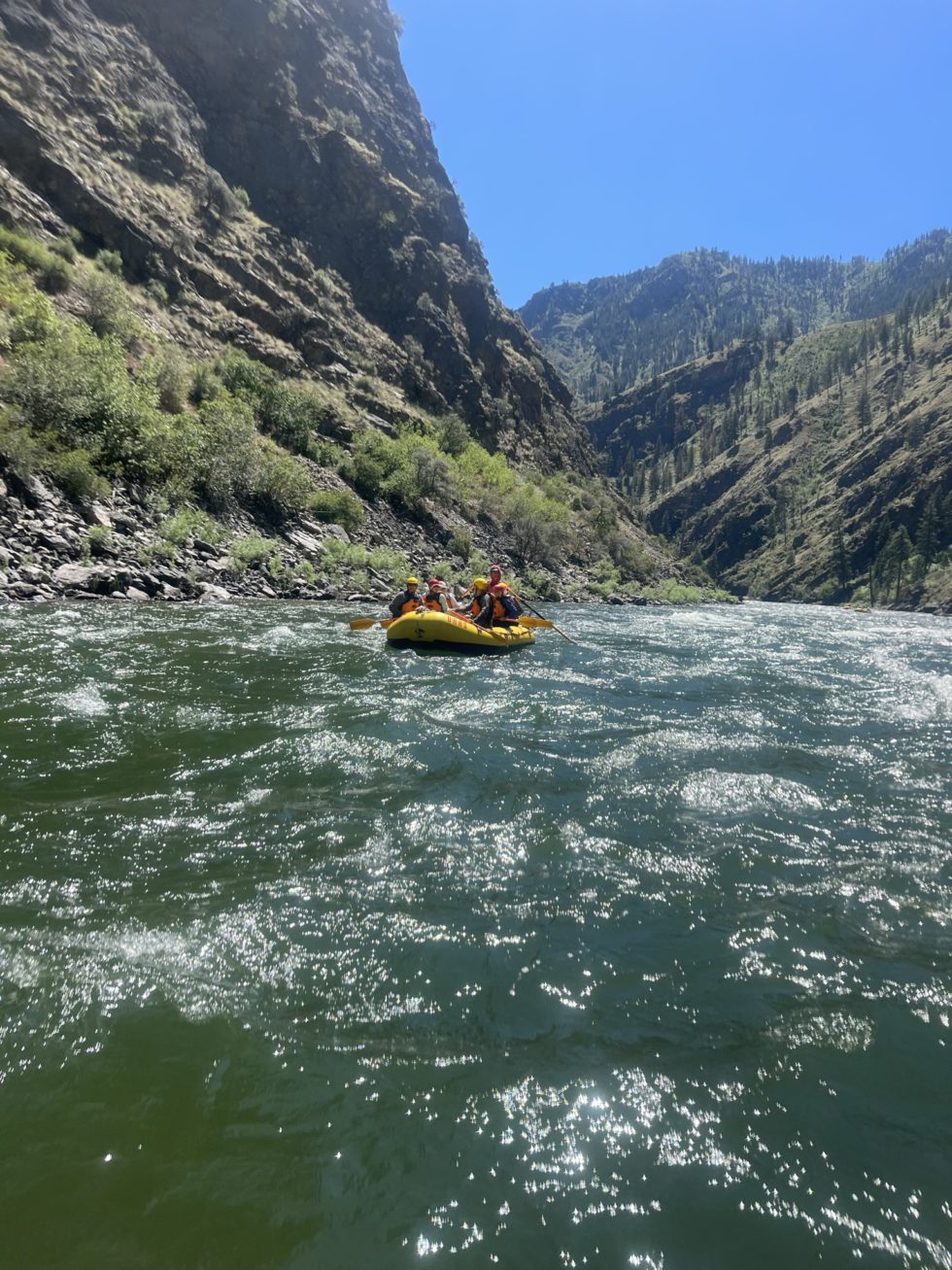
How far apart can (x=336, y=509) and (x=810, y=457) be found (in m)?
112

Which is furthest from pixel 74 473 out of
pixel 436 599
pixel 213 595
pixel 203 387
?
pixel 203 387

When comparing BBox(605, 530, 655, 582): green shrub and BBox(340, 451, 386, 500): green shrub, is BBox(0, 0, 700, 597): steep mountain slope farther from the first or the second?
BBox(605, 530, 655, 582): green shrub

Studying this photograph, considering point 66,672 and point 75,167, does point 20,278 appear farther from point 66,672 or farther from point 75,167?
point 66,672

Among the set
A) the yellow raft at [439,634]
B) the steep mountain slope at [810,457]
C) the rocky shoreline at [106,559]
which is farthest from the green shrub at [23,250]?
the steep mountain slope at [810,457]

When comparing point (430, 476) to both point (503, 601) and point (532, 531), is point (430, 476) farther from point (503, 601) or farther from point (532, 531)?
point (503, 601)

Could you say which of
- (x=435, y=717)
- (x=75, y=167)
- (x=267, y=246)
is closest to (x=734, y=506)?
(x=267, y=246)

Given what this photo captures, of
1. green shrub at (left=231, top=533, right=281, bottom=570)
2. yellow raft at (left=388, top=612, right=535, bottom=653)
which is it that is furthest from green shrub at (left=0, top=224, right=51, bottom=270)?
yellow raft at (left=388, top=612, right=535, bottom=653)

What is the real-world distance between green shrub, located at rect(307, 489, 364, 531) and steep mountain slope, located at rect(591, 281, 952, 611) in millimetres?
73380

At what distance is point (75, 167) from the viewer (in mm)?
30797

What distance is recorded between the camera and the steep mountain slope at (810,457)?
89.2 metres

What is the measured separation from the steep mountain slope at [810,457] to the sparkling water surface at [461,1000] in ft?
280

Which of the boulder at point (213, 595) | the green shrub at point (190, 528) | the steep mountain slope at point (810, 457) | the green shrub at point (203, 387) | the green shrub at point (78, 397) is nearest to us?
the boulder at point (213, 595)

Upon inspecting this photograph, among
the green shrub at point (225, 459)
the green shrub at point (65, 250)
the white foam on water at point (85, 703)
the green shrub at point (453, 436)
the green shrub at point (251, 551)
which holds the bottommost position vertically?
the white foam on water at point (85, 703)

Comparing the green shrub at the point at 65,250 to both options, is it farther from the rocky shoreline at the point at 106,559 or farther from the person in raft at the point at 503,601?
the person in raft at the point at 503,601
